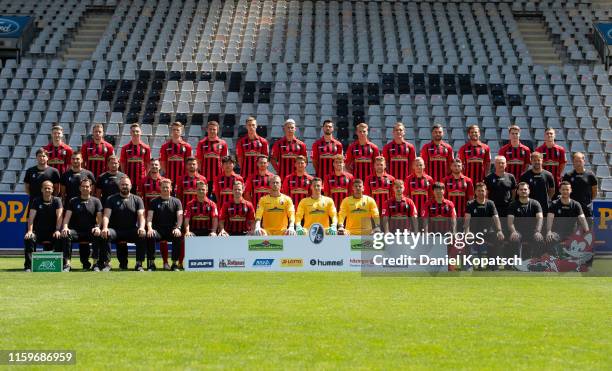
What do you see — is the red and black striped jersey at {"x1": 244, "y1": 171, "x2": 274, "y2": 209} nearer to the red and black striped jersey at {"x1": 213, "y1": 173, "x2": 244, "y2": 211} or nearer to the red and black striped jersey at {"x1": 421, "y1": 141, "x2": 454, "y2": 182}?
the red and black striped jersey at {"x1": 213, "y1": 173, "x2": 244, "y2": 211}

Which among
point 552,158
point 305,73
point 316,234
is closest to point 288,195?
point 316,234

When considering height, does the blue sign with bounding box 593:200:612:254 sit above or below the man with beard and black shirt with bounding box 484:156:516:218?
below

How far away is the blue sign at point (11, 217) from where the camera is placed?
17078 mm

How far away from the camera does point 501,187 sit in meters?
13.7

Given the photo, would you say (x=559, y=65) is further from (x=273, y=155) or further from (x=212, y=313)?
(x=212, y=313)

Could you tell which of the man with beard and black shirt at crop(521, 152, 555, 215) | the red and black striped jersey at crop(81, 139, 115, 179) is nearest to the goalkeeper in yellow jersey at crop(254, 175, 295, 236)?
the red and black striped jersey at crop(81, 139, 115, 179)

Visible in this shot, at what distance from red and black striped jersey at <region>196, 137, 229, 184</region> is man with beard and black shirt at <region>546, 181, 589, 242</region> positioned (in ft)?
17.8

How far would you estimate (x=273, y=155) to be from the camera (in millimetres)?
15117

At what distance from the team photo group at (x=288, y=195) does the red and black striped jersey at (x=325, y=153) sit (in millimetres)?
18

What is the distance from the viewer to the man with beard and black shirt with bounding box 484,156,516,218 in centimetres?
1354

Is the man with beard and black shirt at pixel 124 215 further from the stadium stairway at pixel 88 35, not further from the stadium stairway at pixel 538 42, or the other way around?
the stadium stairway at pixel 538 42

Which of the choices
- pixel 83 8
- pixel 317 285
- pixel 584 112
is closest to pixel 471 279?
pixel 317 285

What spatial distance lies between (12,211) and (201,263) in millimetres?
6055

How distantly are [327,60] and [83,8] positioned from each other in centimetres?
989
